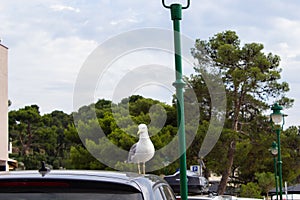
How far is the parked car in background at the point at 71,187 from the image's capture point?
4180 millimetres

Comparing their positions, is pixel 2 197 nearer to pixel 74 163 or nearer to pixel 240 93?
pixel 240 93

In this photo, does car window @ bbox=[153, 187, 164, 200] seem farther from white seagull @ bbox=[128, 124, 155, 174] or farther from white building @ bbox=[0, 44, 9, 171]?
white building @ bbox=[0, 44, 9, 171]

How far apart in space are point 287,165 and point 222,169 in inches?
170

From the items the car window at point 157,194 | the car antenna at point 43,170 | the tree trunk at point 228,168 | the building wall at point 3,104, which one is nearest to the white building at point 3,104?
the building wall at point 3,104

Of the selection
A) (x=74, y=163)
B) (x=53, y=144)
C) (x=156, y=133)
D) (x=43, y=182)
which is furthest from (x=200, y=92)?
(x=43, y=182)

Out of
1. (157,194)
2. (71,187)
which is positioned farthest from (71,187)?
(157,194)

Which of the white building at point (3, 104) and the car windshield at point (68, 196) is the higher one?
the white building at point (3, 104)

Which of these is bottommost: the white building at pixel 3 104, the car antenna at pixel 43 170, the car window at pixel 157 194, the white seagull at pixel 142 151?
the car window at pixel 157 194

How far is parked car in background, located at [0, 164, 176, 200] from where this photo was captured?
4.18 meters

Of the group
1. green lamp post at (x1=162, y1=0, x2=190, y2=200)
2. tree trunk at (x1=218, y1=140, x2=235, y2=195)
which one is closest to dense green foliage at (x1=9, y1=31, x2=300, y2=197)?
tree trunk at (x1=218, y1=140, x2=235, y2=195)

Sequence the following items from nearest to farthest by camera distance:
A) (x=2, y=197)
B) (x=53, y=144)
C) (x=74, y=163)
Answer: (x=2, y=197) → (x=74, y=163) → (x=53, y=144)

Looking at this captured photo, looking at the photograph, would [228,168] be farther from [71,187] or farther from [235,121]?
[71,187]

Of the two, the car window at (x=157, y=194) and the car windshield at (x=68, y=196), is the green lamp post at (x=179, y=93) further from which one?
the car windshield at (x=68, y=196)

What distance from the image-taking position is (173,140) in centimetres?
3809
